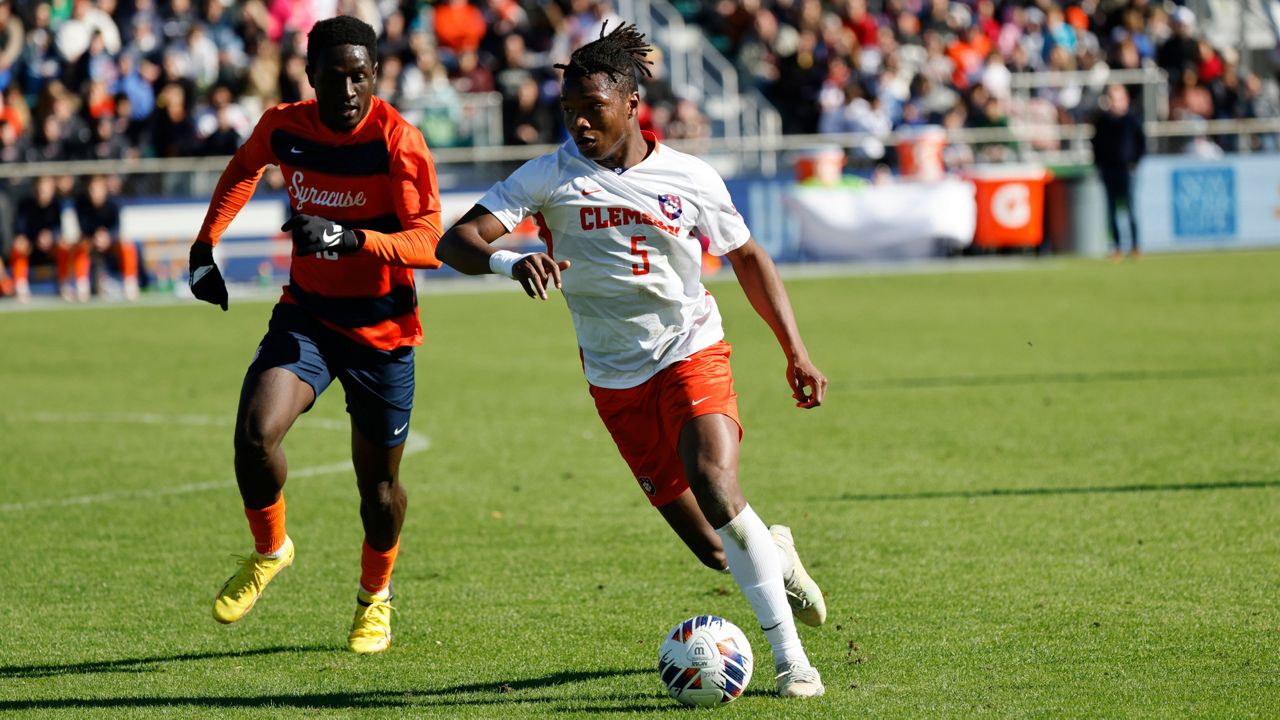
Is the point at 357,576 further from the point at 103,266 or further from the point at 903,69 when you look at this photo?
the point at 903,69

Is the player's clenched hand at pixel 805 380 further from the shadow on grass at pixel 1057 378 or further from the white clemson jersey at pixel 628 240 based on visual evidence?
the shadow on grass at pixel 1057 378

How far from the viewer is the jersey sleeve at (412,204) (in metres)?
6.11

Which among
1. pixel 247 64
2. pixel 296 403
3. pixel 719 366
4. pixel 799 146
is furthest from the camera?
pixel 799 146

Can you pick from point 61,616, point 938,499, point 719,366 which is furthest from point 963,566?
point 61,616

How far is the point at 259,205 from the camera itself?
24.0m

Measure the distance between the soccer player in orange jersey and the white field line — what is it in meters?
2.02

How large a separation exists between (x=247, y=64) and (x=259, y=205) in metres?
2.82

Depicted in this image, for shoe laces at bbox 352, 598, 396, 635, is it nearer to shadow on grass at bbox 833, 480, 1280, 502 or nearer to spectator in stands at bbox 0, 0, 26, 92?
shadow on grass at bbox 833, 480, 1280, 502

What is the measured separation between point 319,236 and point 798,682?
2.11 meters

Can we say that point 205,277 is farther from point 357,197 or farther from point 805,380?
point 805,380

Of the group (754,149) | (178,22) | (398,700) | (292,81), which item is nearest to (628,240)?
(398,700)

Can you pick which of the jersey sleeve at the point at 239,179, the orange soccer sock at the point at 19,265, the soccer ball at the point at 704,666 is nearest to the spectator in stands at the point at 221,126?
the orange soccer sock at the point at 19,265

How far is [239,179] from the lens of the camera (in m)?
6.79

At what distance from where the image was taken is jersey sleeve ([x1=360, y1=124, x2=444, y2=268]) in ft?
20.0
